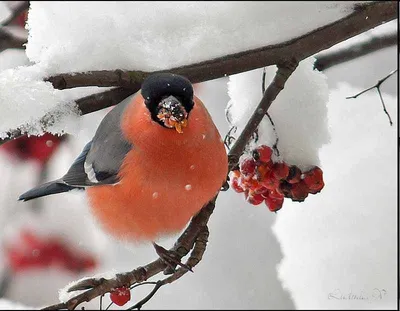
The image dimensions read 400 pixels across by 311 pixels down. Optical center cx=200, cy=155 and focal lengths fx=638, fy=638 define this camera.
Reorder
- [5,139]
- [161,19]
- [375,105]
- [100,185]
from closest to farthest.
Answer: [161,19]
[5,139]
[100,185]
[375,105]

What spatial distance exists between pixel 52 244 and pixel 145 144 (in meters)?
0.76

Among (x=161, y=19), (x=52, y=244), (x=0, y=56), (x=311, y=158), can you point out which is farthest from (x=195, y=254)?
(x=52, y=244)

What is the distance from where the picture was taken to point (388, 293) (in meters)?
1.48

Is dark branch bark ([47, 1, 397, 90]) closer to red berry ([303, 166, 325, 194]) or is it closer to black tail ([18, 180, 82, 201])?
red berry ([303, 166, 325, 194])

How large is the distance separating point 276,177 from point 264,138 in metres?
0.08

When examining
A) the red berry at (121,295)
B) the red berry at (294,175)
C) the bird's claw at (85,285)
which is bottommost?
the red berry at (121,295)

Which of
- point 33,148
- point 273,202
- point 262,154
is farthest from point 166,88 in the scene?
point 33,148

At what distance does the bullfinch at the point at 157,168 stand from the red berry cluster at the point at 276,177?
1.8 inches

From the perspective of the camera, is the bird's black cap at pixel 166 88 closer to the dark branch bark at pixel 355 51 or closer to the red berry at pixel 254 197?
the red berry at pixel 254 197

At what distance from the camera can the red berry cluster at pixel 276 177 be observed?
107 centimetres

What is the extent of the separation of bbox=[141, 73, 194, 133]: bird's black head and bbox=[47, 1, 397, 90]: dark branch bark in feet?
0.12

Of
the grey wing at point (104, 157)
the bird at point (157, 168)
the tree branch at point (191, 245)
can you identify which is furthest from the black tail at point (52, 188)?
the tree branch at point (191, 245)

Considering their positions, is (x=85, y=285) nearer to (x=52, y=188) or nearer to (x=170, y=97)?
(x=170, y=97)

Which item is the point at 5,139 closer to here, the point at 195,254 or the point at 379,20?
the point at 195,254
